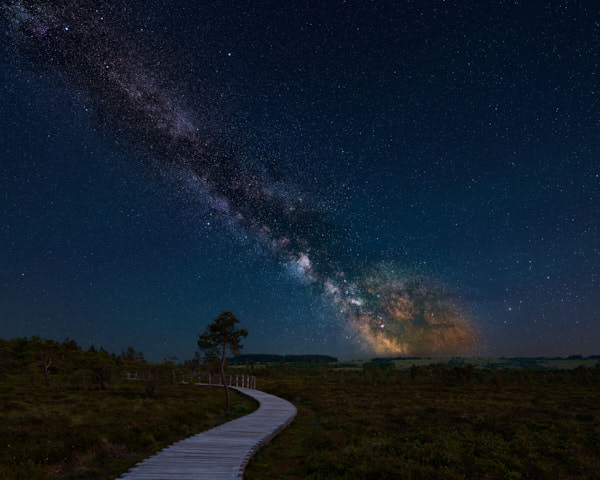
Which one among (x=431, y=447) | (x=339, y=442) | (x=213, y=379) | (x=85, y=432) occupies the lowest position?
(x=213, y=379)

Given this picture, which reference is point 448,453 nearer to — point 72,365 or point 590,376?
point 72,365

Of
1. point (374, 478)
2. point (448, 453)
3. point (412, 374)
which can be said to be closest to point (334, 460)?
point (374, 478)

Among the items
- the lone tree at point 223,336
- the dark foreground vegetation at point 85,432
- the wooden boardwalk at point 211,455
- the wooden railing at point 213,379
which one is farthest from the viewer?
the wooden railing at point 213,379

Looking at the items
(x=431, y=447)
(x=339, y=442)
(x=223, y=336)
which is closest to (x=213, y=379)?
(x=223, y=336)

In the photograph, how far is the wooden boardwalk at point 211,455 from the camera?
30.2ft

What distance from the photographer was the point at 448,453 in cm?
1341

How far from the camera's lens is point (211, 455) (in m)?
11.2

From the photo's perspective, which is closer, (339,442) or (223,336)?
(339,442)

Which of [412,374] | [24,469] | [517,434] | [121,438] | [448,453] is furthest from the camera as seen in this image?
[412,374]

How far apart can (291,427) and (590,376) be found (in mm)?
75938

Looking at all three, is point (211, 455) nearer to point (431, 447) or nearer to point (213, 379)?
point (431, 447)

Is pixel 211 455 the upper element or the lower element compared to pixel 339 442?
upper

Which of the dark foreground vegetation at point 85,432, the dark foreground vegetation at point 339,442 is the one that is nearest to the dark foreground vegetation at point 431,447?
the dark foreground vegetation at point 339,442

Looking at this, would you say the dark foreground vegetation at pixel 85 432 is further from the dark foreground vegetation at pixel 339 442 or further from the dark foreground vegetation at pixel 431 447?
the dark foreground vegetation at pixel 431 447
